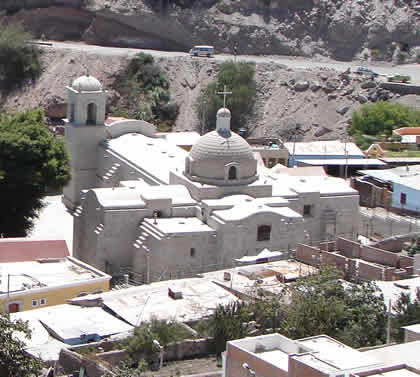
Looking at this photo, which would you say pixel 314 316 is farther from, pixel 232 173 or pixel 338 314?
pixel 232 173

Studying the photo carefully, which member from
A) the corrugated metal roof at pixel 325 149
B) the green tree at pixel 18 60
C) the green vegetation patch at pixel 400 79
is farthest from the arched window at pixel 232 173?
the green tree at pixel 18 60

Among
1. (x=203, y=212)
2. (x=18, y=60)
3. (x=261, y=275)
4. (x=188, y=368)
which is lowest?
(x=188, y=368)

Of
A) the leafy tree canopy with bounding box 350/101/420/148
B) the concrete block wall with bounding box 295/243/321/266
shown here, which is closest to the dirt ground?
the concrete block wall with bounding box 295/243/321/266

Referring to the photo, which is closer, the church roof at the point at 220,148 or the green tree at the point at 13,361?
the green tree at the point at 13,361

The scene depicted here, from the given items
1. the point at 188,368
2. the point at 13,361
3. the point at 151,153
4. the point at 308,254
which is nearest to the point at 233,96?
the point at 151,153

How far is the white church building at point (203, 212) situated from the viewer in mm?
38438

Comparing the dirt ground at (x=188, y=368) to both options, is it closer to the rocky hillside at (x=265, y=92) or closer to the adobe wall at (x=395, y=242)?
the adobe wall at (x=395, y=242)

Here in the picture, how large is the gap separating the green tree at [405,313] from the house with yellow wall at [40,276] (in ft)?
31.9

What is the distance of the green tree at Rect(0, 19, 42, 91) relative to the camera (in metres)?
73.6

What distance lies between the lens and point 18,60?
243 ft

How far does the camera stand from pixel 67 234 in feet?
151

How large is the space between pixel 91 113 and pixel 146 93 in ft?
70.6

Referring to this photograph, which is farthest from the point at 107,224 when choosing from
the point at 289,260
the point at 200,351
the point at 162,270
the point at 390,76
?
the point at 390,76

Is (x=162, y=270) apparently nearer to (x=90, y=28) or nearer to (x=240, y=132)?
(x=240, y=132)
